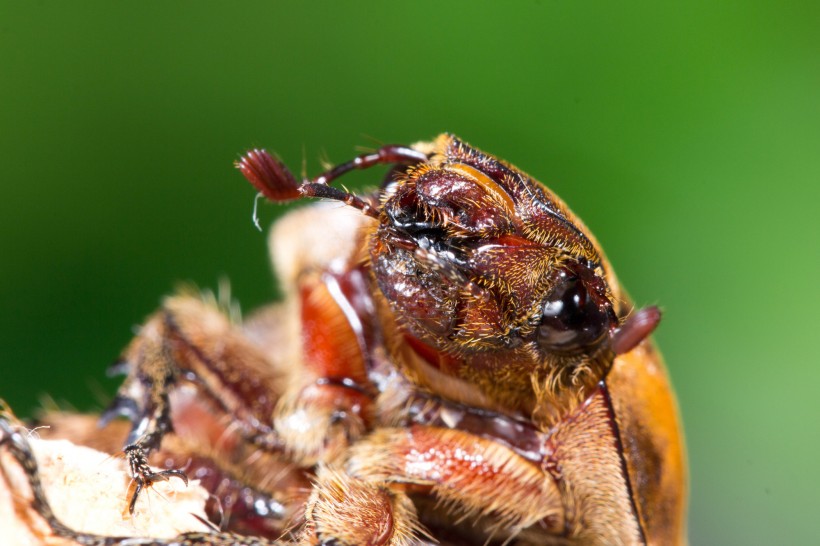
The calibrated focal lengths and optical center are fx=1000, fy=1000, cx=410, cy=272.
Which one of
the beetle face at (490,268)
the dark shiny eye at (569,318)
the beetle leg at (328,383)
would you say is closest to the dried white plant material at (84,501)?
the beetle leg at (328,383)

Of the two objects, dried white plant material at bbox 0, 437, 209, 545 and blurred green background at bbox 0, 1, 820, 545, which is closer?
dried white plant material at bbox 0, 437, 209, 545

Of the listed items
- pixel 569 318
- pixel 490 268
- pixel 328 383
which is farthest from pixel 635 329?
pixel 328 383

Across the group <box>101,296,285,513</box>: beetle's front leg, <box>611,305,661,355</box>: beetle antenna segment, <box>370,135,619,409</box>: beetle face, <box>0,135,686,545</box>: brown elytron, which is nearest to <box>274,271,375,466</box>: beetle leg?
<box>0,135,686,545</box>: brown elytron

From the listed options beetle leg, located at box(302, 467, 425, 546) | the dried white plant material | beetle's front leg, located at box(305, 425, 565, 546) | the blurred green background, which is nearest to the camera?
the dried white plant material

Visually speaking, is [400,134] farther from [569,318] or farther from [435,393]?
[569,318]

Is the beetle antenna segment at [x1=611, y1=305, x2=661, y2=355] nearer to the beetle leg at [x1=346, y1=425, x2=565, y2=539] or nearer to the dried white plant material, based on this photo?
the beetle leg at [x1=346, y1=425, x2=565, y2=539]

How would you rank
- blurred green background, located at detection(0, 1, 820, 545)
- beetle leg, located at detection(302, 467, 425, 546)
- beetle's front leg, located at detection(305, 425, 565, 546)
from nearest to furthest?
beetle leg, located at detection(302, 467, 425, 546)
beetle's front leg, located at detection(305, 425, 565, 546)
blurred green background, located at detection(0, 1, 820, 545)

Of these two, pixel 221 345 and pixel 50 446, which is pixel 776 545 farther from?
pixel 50 446
